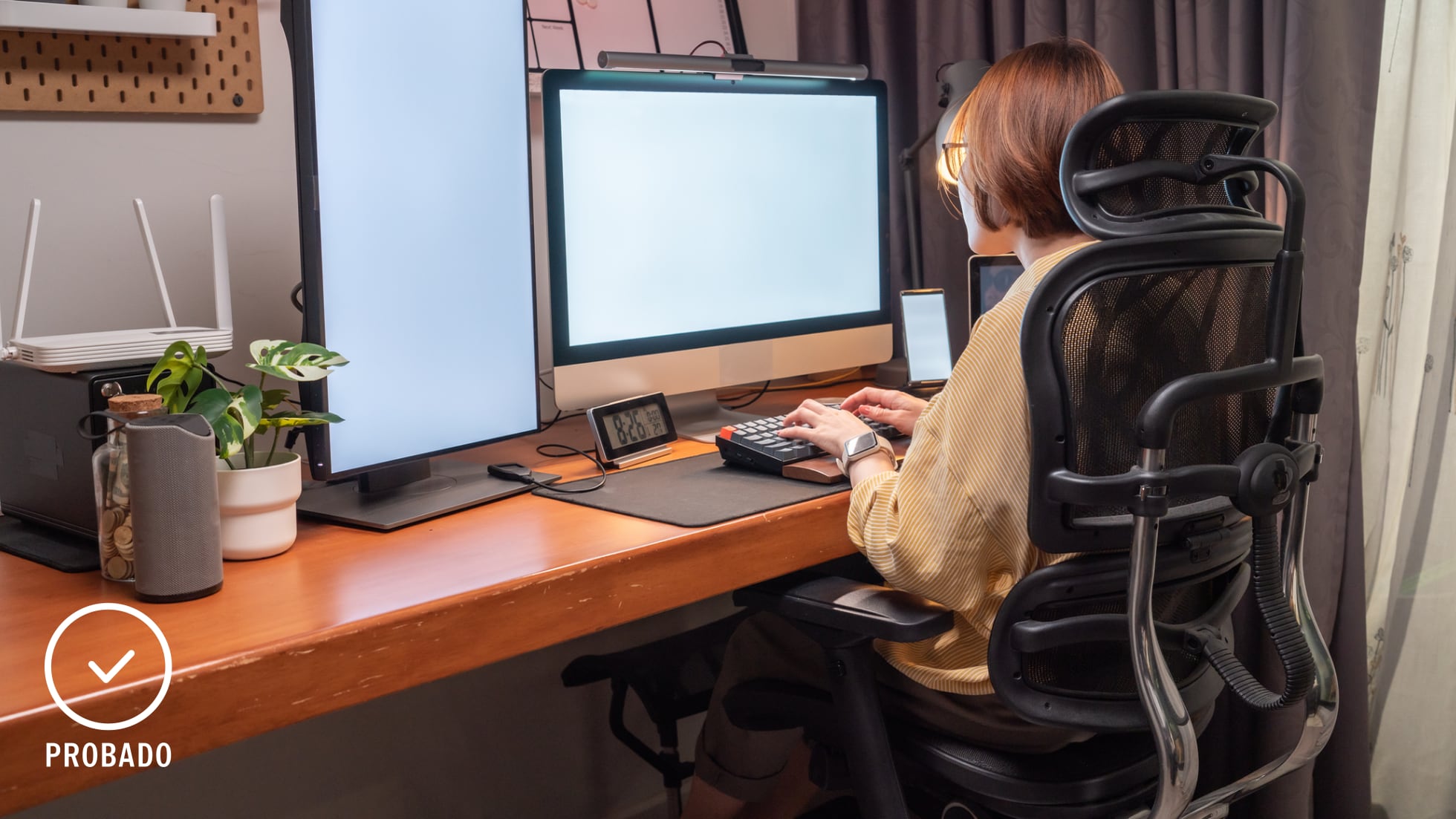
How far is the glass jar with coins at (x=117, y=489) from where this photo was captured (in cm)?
94

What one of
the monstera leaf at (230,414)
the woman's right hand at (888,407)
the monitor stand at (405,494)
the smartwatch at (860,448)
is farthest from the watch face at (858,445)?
the monstera leaf at (230,414)

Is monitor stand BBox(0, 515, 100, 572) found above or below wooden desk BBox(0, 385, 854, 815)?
above

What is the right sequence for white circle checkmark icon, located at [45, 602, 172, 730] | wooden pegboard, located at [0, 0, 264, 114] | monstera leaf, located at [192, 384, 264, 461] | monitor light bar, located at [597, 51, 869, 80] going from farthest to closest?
monitor light bar, located at [597, 51, 869, 80] < wooden pegboard, located at [0, 0, 264, 114] < monstera leaf, located at [192, 384, 264, 461] < white circle checkmark icon, located at [45, 602, 172, 730]

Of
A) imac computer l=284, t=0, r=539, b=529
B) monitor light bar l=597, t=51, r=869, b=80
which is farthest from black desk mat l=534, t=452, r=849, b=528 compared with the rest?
monitor light bar l=597, t=51, r=869, b=80

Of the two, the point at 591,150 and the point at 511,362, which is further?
the point at 591,150

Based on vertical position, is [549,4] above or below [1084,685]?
above

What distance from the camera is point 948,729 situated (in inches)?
45.9

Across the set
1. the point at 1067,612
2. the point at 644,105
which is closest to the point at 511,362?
the point at 644,105

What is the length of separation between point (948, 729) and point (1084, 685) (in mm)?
157

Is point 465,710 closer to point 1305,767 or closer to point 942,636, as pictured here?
point 942,636

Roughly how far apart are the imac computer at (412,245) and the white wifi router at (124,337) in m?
0.15

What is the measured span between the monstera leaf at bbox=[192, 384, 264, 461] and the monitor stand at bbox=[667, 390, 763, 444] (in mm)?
686

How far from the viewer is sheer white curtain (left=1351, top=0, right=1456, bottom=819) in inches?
63.7

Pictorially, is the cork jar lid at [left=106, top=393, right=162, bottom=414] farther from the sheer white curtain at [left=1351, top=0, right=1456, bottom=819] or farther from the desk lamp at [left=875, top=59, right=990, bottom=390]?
the sheer white curtain at [left=1351, top=0, right=1456, bottom=819]
